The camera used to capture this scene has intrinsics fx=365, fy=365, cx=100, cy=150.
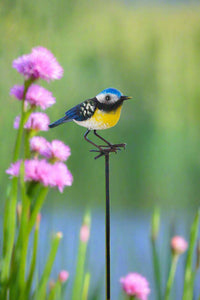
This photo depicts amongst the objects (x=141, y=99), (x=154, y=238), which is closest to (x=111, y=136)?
(x=141, y=99)

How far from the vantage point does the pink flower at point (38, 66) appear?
483 mm

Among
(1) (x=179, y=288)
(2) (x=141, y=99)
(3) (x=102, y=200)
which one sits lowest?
(1) (x=179, y=288)

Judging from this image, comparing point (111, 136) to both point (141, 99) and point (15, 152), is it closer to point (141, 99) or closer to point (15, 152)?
point (141, 99)

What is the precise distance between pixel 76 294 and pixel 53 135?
30.3 inches

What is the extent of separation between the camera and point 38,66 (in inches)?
19.1

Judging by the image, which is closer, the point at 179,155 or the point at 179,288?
the point at 179,288

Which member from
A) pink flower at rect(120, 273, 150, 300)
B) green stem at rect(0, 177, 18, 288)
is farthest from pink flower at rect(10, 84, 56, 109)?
pink flower at rect(120, 273, 150, 300)

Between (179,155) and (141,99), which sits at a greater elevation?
(141,99)

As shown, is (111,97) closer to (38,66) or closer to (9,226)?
(38,66)

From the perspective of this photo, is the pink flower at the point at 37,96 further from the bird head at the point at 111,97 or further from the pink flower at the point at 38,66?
the bird head at the point at 111,97

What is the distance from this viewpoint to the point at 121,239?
142 cm

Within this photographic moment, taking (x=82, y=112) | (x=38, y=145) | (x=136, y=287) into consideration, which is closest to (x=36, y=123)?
(x=38, y=145)

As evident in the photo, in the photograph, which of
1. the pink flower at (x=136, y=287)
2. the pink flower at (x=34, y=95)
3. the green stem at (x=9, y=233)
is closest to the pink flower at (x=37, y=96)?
the pink flower at (x=34, y=95)

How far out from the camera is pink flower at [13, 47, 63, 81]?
1.58 ft
